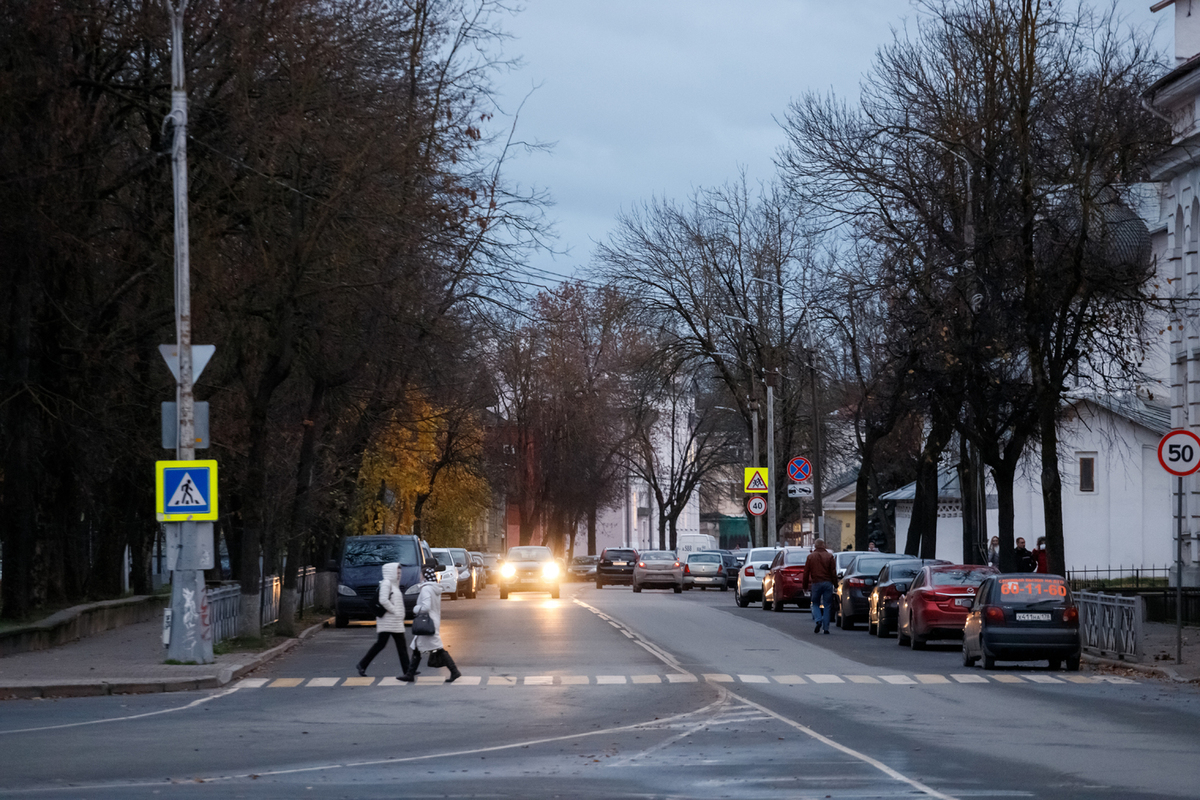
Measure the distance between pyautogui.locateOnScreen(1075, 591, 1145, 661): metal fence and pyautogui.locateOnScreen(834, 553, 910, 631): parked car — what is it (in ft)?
23.8

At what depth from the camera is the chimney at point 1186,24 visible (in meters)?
42.0

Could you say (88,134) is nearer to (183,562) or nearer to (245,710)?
(183,562)

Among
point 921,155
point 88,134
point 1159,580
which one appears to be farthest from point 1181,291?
point 88,134

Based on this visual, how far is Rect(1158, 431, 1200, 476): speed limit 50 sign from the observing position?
22.3 meters

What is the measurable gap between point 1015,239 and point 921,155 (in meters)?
5.52

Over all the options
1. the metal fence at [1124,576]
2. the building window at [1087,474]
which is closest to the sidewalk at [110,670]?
the metal fence at [1124,576]

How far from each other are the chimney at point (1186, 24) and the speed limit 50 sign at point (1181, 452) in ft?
74.3

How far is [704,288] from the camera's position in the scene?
6172 centimetres

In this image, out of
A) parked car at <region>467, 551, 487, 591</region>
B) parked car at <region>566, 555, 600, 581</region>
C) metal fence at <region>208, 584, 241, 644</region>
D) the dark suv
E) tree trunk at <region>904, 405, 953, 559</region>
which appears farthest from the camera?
parked car at <region>566, 555, 600, 581</region>

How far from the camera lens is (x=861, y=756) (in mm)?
12773

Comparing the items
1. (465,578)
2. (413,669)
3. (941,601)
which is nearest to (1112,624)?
(941,601)

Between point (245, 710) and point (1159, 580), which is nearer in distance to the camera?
point (245, 710)

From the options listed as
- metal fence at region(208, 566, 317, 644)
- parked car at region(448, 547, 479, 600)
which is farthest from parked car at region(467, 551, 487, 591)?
metal fence at region(208, 566, 317, 644)

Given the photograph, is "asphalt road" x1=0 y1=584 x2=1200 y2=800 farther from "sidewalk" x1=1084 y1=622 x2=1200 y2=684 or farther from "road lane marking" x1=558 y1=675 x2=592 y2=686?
"sidewalk" x1=1084 y1=622 x2=1200 y2=684
